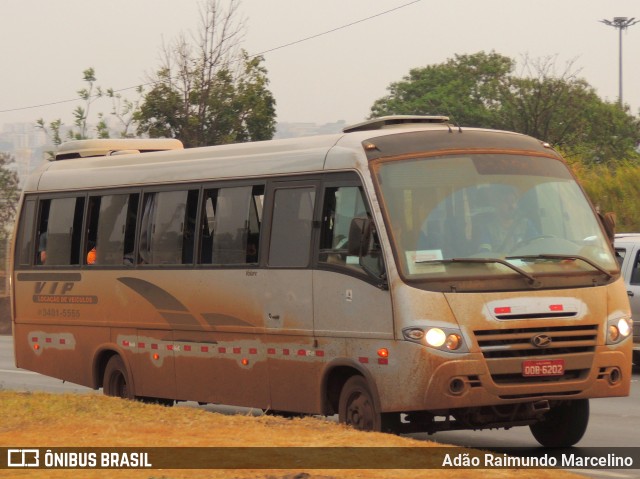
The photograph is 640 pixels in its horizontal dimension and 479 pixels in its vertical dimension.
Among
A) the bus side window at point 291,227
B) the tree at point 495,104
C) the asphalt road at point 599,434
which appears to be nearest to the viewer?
the asphalt road at point 599,434

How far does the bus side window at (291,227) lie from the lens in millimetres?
13016

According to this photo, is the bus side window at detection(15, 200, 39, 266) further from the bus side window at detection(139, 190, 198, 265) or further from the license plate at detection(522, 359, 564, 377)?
the license plate at detection(522, 359, 564, 377)

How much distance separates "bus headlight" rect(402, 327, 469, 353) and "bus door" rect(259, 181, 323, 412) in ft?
4.99

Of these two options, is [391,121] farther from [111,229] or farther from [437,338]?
[111,229]

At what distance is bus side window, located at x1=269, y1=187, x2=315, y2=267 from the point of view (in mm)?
13016

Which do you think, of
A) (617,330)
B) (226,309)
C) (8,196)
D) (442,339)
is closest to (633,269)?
(226,309)

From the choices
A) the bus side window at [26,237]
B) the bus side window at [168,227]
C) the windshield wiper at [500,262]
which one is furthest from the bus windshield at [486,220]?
the bus side window at [26,237]

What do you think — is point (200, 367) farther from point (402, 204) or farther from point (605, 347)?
point (605, 347)

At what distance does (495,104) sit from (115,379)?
70474mm

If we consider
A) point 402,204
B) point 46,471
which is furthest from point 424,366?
point 46,471

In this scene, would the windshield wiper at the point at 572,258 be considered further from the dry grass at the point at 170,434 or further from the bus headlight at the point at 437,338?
the dry grass at the point at 170,434

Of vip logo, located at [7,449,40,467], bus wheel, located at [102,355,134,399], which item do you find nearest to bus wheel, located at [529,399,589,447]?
vip logo, located at [7,449,40,467]

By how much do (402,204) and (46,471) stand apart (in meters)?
4.07

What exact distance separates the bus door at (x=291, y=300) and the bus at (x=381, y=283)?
0.02 m
